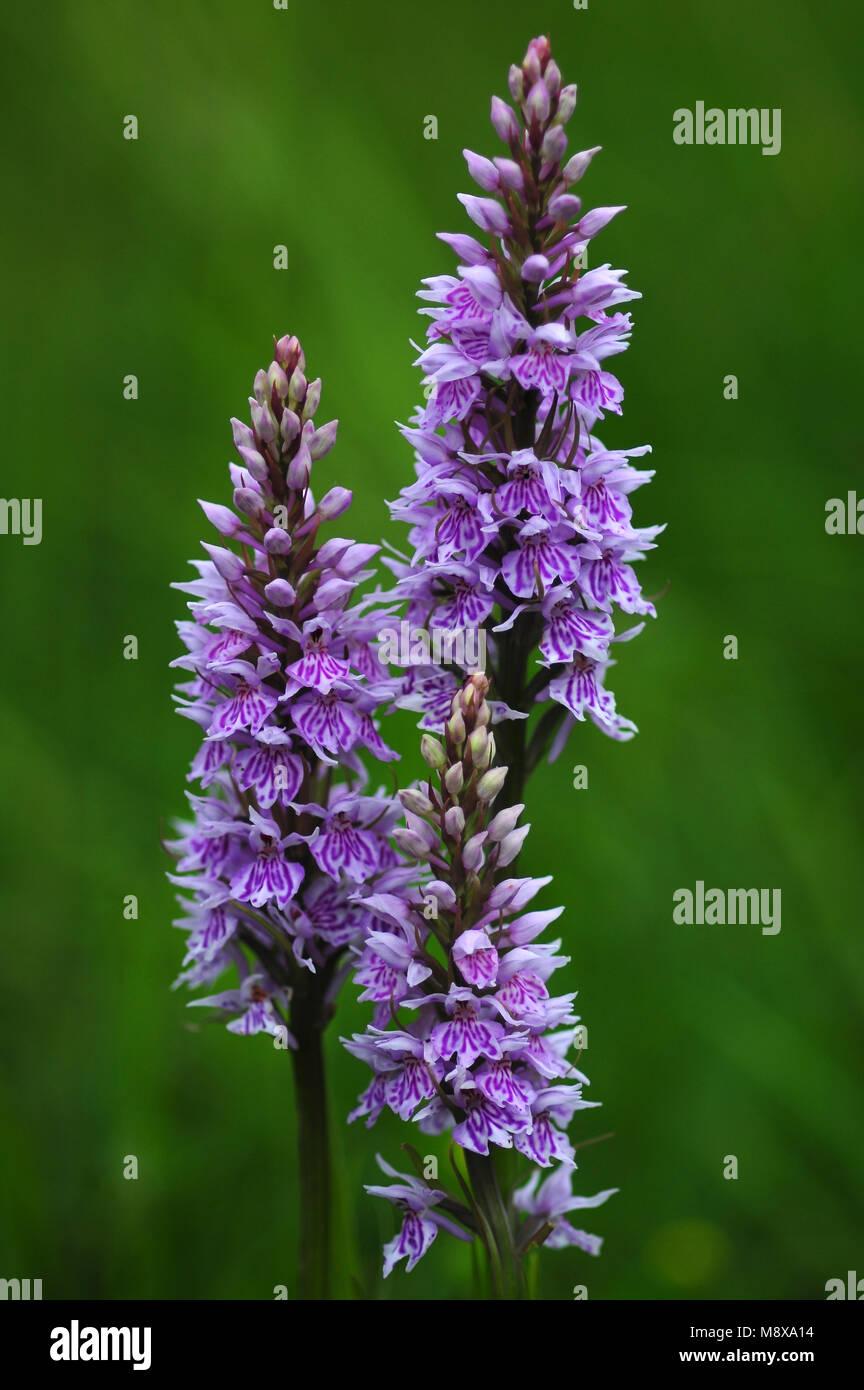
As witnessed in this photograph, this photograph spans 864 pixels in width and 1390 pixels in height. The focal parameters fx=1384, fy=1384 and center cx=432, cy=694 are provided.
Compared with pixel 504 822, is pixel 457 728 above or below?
above

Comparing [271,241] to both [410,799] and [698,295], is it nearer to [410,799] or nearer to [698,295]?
[698,295]

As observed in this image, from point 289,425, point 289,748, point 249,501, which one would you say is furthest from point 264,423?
point 289,748

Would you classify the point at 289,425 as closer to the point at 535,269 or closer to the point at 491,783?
the point at 535,269

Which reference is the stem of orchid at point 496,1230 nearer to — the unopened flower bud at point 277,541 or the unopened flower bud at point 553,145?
the unopened flower bud at point 277,541

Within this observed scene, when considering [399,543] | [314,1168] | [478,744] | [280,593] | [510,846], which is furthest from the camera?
[399,543]

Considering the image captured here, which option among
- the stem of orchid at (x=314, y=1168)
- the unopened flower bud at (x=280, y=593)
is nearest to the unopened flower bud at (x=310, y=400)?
the unopened flower bud at (x=280, y=593)
